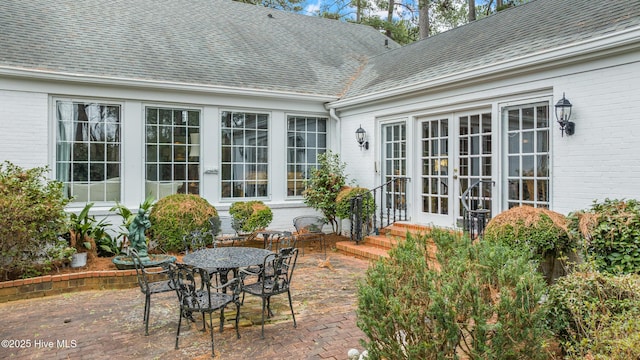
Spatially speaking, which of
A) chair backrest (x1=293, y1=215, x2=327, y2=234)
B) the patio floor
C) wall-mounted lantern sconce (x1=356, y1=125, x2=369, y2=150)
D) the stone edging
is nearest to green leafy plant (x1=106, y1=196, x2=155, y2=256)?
the stone edging

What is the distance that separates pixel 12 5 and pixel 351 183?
7904 mm

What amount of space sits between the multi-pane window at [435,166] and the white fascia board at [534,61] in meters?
0.78

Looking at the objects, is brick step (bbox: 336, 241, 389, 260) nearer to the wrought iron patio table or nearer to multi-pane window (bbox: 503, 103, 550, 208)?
multi-pane window (bbox: 503, 103, 550, 208)

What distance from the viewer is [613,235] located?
4.35 meters

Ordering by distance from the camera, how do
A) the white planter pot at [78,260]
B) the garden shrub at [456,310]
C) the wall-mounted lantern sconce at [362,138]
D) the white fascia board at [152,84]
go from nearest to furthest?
the garden shrub at [456,310]
the white planter pot at [78,260]
the white fascia board at [152,84]
the wall-mounted lantern sconce at [362,138]

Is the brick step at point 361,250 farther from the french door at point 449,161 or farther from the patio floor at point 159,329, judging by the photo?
the patio floor at point 159,329

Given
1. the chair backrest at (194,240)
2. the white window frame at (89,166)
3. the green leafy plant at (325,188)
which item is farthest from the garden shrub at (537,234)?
the white window frame at (89,166)

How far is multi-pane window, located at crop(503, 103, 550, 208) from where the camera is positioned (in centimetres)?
614

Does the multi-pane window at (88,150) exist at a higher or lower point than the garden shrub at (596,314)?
higher

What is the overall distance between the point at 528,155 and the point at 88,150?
7.42m

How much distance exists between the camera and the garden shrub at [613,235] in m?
4.23

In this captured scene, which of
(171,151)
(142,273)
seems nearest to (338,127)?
(171,151)

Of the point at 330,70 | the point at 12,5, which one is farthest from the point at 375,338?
the point at 12,5

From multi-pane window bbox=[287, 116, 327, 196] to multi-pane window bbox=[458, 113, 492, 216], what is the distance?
11.5ft
